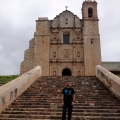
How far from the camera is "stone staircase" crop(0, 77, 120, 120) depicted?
548 centimetres

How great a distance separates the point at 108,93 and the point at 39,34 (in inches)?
604

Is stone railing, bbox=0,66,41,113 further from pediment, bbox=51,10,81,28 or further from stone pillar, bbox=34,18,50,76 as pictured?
pediment, bbox=51,10,81,28

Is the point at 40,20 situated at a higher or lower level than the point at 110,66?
higher

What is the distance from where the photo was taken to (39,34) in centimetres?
2173

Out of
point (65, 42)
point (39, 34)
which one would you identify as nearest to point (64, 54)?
point (65, 42)

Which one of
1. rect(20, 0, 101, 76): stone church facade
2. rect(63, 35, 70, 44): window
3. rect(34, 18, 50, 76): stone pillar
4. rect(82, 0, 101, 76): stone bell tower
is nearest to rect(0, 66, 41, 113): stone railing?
rect(34, 18, 50, 76): stone pillar

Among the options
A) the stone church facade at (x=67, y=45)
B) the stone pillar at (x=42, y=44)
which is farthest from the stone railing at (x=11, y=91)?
the stone church facade at (x=67, y=45)

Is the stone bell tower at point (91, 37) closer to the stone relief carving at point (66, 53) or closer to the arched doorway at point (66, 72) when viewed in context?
the stone relief carving at point (66, 53)

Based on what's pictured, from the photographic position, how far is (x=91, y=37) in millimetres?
21453

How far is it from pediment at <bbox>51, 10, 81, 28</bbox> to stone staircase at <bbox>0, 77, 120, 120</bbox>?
14750 mm

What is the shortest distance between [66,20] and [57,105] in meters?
17.6

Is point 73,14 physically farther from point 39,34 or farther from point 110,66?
point 110,66

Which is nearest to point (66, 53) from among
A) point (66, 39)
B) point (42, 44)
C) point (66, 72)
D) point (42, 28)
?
point (66, 39)

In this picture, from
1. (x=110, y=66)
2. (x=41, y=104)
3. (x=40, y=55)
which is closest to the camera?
(x=41, y=104)
